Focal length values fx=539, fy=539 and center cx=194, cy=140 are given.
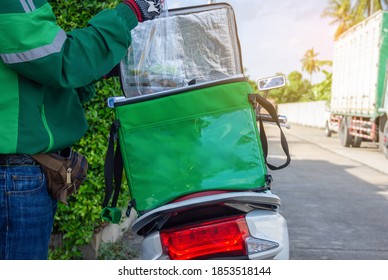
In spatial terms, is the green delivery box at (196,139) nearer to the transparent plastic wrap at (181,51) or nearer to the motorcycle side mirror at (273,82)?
the transparent plastic wrap at (181,51)

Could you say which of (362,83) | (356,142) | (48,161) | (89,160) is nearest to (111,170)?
(48,161)

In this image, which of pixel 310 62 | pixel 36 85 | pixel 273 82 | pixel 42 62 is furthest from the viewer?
pixel 310 62

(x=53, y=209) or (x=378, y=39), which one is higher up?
(x=53, y=209)

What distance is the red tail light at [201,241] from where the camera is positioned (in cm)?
215

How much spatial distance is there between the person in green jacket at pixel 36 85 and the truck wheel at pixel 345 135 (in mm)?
17404

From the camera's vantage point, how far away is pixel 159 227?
7.10 feet

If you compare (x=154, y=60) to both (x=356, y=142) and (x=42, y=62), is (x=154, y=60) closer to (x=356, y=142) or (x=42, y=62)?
(x=42, y=62)

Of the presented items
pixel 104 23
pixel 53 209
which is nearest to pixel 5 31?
pixel 104 23

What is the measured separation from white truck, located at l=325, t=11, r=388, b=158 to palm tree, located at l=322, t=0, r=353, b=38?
21.6 m

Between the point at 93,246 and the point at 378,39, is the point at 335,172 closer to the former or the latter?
the point at 378,39

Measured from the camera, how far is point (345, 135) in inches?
745

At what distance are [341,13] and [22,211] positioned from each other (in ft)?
148

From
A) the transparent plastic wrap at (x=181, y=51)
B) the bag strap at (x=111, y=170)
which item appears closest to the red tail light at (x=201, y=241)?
the bag strap at (x=111, y=170)

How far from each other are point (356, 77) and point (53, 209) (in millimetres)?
17868
